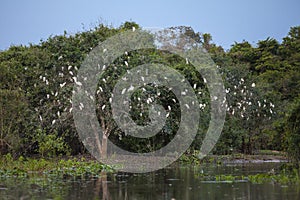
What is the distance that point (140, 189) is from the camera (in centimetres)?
1217

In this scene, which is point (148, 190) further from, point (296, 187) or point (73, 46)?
point (73, 46)

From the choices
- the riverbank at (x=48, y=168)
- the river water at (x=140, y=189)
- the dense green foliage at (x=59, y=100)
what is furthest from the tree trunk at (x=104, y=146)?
the river water at (x=140, y=189)

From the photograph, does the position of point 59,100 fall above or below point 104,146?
above

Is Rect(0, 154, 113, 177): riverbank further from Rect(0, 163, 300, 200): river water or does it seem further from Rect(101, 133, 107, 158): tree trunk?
Rect(101, 133, 107, 158): tree trunk

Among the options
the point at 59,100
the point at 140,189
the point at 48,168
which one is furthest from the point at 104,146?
the point at 140,189

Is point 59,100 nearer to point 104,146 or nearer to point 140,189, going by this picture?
point 104,146

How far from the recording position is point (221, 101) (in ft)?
87.8

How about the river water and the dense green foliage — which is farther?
the dense green foliage

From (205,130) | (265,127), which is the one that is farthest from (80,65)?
(265,127)

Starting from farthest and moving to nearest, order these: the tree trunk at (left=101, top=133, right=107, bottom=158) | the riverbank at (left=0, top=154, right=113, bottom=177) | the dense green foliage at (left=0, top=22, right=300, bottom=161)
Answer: the tree trunk at (left=101, top=133, right=107, bottom=158), the dense green foliage at (left=0, top=22, right=300, bottom=161), the riverbank at (left=0, top=154, right=113, bottom=177)

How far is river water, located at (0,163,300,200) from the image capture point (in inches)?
417

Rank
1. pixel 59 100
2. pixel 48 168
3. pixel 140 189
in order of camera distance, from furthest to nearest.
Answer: pixel 59 100
pixel 48 168
pixel 140 189

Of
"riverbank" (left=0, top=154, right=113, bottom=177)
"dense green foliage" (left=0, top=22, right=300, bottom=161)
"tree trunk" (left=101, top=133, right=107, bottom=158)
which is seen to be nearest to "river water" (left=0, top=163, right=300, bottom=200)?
"riverbank" (left=0, top=154, right=113, bottom=177)

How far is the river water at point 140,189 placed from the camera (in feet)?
34.8
